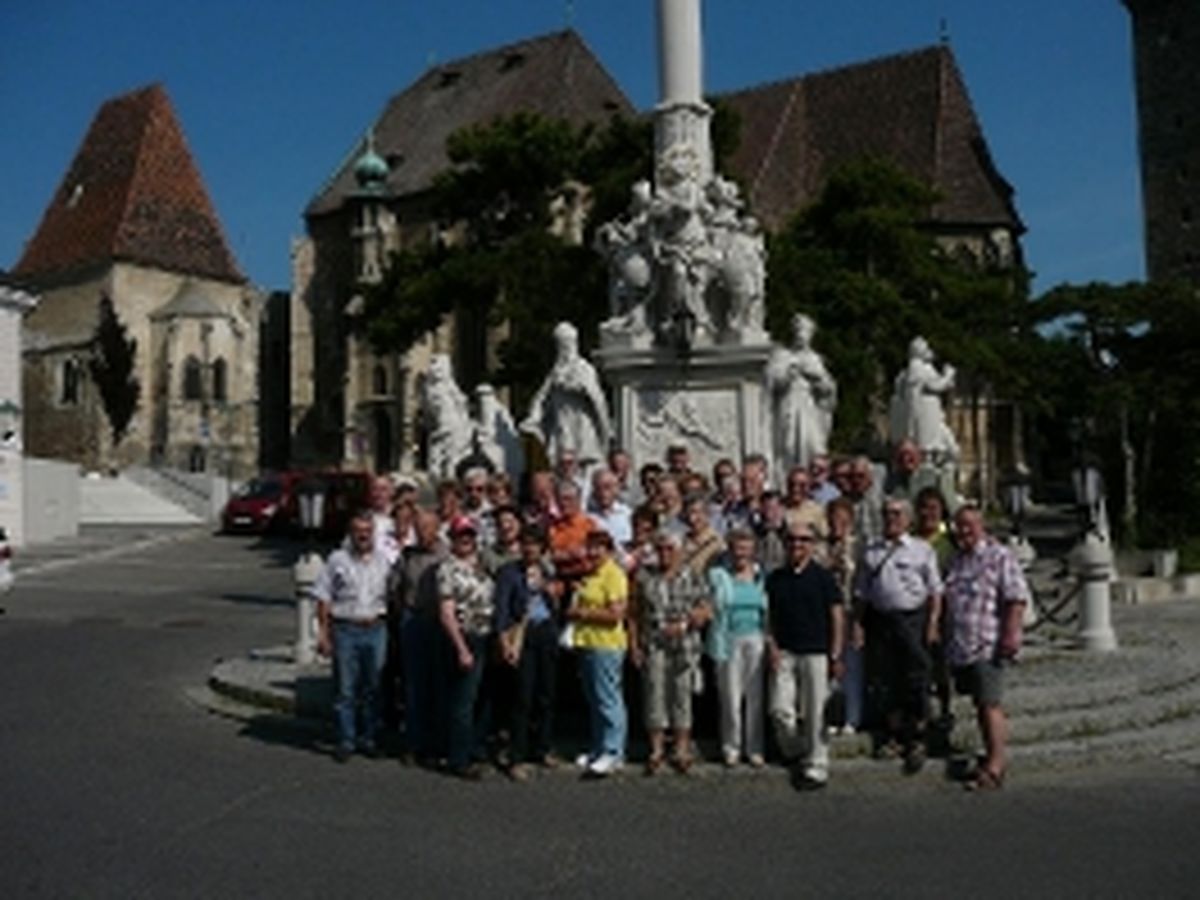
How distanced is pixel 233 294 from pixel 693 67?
53983 millimetres

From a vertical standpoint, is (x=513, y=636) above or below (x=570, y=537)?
below

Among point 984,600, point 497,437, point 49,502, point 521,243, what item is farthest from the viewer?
point 49,502

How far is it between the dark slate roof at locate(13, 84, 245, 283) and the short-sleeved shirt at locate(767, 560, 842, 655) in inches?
2291

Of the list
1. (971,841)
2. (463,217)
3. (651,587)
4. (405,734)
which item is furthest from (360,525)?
(463,217)

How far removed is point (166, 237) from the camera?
2437 inches

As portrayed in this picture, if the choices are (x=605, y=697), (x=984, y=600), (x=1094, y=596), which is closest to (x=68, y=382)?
(x=1094, y=596)

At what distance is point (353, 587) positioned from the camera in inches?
302

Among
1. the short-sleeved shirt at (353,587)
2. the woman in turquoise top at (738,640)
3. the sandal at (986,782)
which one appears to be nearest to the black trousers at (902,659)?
the sandal at (986,782)

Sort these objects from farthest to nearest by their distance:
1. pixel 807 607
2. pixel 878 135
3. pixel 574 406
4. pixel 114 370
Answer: pixel 114 370, pixel 878 135, pixel 574 406, pixel 807 607

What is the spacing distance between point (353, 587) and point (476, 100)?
167ft

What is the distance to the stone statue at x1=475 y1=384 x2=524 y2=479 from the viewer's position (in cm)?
1343

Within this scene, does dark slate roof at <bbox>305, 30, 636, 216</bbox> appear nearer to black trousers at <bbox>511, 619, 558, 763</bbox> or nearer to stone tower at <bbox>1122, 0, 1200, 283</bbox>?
stone tower at <bbox>1122, 0, 1200, 283</bbox>

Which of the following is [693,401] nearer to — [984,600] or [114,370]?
[984,600]

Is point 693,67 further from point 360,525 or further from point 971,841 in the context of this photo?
point 971,841
